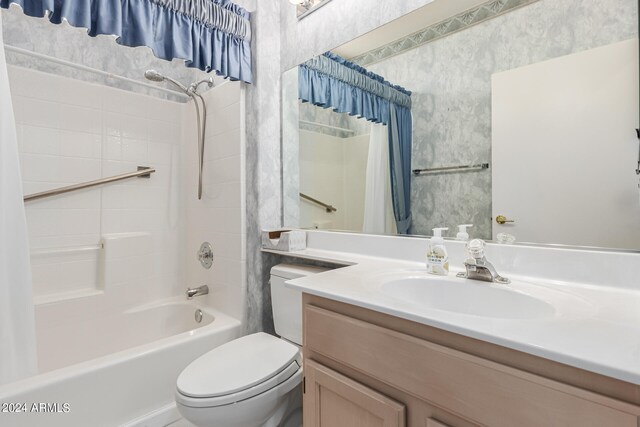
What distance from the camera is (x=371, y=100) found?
1.50 m

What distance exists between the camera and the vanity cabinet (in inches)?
19.2

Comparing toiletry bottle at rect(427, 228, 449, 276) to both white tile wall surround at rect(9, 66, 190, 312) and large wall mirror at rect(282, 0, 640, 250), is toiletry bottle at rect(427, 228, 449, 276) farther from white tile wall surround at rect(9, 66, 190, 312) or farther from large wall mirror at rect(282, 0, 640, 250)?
white tile wall surround at rect(9, 66, 190, 312)

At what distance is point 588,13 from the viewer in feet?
3.10

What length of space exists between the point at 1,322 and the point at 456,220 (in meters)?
1.69

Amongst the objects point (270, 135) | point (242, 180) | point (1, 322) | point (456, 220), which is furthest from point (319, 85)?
point (1, 322)

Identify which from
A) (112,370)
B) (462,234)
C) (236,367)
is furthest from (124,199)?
(462,234)

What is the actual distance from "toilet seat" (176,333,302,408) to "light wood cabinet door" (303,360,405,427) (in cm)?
25

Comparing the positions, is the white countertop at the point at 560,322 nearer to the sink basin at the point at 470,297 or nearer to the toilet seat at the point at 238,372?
the sink basin at the point at 470,297

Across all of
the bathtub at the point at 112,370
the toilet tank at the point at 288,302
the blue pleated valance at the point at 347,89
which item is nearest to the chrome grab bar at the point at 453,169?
the blue pleated valance at the point at 347,89

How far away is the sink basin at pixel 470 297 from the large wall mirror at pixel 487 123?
263 mm

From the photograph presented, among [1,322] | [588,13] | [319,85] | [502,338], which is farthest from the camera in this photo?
[319,85]

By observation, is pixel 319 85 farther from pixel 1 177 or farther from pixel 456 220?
pixel 1 177

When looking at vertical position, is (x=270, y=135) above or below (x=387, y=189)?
above

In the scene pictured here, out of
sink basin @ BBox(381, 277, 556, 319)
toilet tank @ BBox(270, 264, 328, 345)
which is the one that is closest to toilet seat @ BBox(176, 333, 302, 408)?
toilet tank @ BBox(270, 264, 328, 345)
